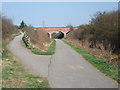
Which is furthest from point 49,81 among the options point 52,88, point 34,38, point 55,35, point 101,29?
point 55,35

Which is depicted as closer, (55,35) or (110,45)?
Result: (110,45)

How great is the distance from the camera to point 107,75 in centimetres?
776

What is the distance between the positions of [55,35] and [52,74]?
94.1 meters

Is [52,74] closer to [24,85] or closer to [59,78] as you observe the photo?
[59,78]

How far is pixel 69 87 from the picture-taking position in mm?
5910

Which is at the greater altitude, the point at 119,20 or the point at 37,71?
the point at 119,20

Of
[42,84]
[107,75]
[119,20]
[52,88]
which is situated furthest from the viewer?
[119,20]

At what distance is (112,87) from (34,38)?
70.2 feet

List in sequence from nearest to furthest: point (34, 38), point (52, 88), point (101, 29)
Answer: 1. point (52, 88)
2. point (101, 29)
3. point (34, 38)

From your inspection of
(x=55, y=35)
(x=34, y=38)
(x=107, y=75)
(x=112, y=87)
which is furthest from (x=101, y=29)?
(x=55, y=35)

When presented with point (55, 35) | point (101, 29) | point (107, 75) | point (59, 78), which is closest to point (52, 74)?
point (59, 78)

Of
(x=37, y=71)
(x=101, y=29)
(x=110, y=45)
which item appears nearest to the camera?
(x=37, y=71)

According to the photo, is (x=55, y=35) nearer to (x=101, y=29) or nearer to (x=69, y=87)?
(x=101, y=29)

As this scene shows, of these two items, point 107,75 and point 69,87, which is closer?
point 69,87
